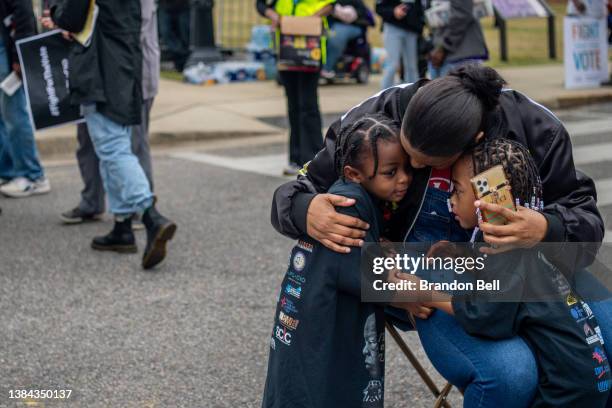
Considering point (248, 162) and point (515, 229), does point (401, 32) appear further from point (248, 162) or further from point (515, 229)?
point (515, 229)

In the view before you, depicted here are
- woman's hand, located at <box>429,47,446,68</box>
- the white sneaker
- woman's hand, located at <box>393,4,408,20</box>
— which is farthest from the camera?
woman's hand, located at <box>393,4,408,20</box>

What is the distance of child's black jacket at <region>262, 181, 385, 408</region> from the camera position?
2.57 metres

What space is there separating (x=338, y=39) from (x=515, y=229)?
389 inches

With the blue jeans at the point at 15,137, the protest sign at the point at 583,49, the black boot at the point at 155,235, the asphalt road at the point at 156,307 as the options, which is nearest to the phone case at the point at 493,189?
the asphalt road at the point at 156,307

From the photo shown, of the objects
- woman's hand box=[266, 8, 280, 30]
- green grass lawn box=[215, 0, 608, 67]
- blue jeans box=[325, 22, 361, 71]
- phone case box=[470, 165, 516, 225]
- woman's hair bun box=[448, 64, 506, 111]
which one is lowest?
green grass lawn box=[215, 0, 608, 67]

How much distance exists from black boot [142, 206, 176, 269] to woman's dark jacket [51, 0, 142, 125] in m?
0.49

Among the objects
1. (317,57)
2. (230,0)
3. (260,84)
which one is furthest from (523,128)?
(230,0)

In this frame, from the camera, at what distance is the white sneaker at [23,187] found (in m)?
6.67

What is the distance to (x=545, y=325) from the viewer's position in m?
2.50

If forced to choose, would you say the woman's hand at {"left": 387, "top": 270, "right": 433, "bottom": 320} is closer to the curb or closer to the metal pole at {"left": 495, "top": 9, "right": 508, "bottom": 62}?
the curb

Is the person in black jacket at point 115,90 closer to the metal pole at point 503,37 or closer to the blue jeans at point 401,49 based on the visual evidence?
the blue jeans at point 401,49

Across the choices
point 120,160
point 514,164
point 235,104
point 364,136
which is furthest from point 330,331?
point 235,104

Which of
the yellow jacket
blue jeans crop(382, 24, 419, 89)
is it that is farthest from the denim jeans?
blue jeans crop(382, 24, 419, 89)

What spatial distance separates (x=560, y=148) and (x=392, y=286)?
0.57 meters
